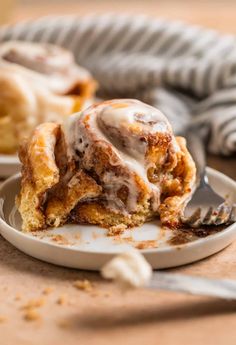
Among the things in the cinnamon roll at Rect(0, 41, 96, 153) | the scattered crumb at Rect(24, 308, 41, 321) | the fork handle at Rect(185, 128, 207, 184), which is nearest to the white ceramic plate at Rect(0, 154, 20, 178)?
the cinnamon roll at Rect(0, 41, 96, 153)

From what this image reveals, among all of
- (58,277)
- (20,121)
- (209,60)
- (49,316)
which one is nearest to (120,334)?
(49,316)

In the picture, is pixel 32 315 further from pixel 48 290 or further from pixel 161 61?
pixel 161 61

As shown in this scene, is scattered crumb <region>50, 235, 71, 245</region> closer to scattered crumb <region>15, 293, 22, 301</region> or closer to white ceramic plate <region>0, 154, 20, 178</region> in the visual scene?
scattered crumb <region>15, 293, 22, 301</region>

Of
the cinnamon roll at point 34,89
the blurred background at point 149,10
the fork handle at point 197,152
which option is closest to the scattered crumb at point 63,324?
the fork handle at point 197,152

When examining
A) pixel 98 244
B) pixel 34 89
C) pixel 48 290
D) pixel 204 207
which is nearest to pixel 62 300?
pixel 48 290

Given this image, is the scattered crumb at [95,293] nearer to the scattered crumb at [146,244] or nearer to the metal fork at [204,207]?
the scattered crumb at [146,244]

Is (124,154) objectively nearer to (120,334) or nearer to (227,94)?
(120,334)
